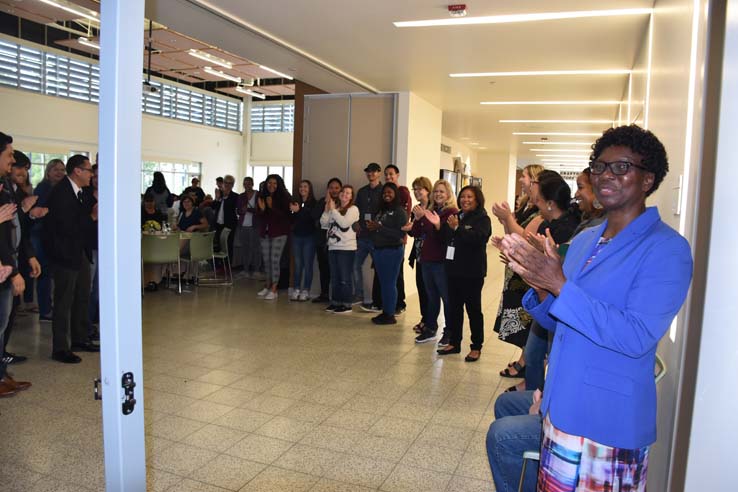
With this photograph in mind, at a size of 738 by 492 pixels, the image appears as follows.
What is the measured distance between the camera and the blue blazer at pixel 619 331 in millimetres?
1486

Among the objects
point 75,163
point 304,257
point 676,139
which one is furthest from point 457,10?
point 304,257

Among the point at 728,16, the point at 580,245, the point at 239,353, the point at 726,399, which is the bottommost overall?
the point at 239,353

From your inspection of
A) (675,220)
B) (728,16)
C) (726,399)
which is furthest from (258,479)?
(728,16)

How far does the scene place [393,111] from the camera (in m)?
8.09

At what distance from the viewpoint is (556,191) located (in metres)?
3.59

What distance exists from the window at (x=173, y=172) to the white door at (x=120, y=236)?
606 inches

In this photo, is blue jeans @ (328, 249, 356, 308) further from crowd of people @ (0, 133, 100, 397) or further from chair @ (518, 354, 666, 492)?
chair @ (518, 354, 666, 492)

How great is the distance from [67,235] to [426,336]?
11.7 ft

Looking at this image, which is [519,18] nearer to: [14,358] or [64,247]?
[64,247]

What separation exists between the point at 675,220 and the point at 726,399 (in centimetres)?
124

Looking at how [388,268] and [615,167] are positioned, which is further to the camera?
[388,268]

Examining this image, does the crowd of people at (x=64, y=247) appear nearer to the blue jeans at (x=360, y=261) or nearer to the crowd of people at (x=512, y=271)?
the crowd of people at (x=512, y=271)

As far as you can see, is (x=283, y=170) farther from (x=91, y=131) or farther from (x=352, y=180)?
(x=352, y=180)

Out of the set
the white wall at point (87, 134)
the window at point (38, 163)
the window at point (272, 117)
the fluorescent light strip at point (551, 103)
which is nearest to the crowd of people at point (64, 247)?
the fluorescent light strip at point (551, 103)
